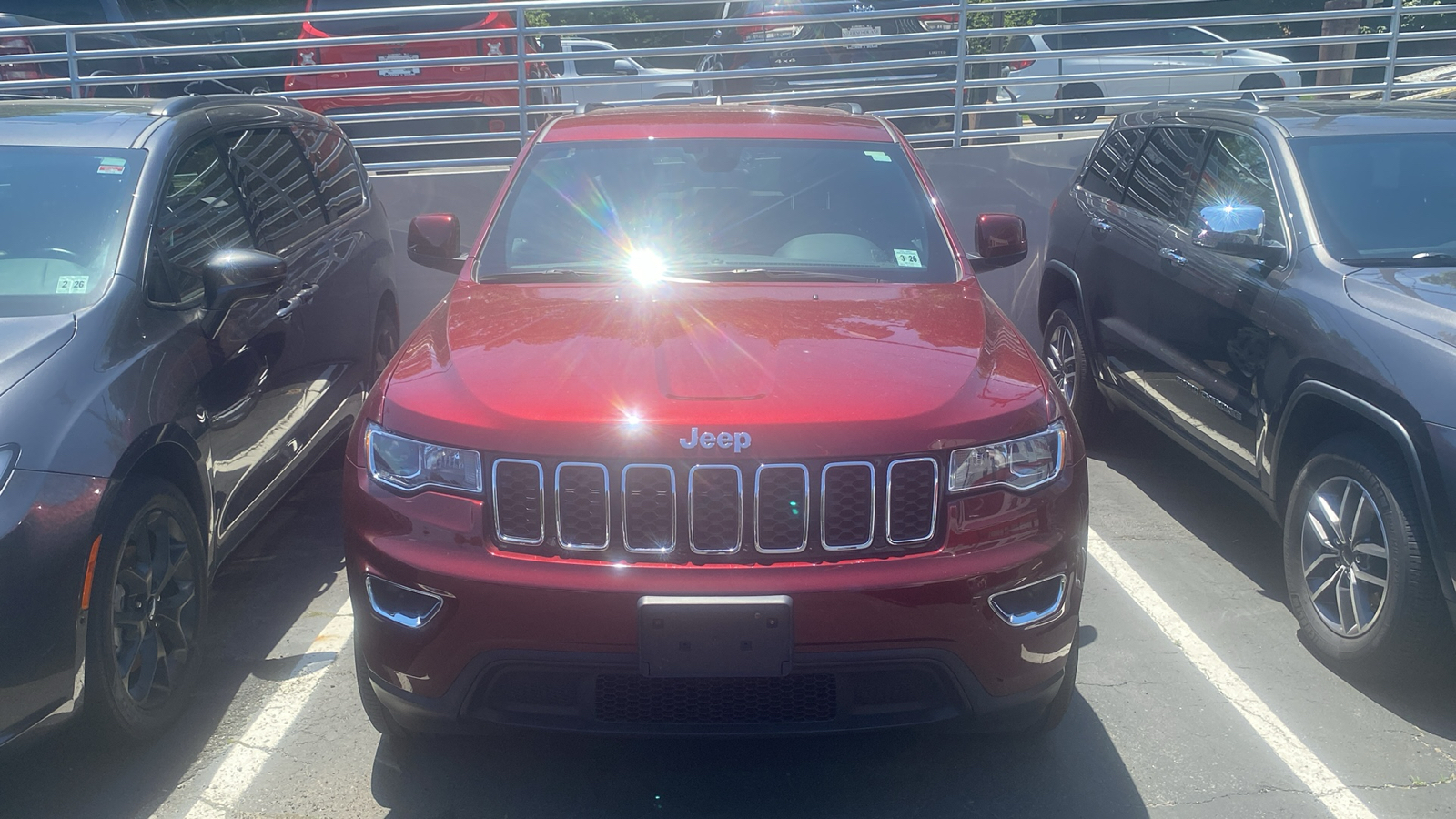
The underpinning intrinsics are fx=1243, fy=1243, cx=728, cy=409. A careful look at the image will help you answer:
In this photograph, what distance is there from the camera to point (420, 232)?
4570 millimetres

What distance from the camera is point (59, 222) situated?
3.90m

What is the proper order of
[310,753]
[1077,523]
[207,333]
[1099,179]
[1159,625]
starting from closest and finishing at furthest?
[1077,523] < [310,753] < [207,333] < [1159,625] < [1099,179]

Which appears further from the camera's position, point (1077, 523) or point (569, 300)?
point (569, 300)

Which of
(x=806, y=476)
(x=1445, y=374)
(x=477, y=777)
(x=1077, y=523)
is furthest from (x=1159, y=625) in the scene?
(x=477, y=777)

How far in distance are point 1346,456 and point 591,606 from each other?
2598mm

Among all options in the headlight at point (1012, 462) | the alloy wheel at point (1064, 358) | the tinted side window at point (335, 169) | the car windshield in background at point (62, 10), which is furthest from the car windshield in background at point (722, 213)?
the car windshield in background at point (62, 10)

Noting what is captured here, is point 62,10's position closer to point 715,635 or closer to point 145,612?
point 145,612

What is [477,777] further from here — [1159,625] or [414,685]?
[1159,625]

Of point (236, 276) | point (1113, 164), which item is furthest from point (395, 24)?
point (236, 276)

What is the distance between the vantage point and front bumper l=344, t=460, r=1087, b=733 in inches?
109

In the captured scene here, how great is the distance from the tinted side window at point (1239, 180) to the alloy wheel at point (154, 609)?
401 cm

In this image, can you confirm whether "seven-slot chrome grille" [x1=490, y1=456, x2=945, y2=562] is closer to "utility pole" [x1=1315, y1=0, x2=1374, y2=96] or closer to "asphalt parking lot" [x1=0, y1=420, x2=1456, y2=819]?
"asphalt parking lot" [x1=0, y1=420, x2=1456, y2=819]

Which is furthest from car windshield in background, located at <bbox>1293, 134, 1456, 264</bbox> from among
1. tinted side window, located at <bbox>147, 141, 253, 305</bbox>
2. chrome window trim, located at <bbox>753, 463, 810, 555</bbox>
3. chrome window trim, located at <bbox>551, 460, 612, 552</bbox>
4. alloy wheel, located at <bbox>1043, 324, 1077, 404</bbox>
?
tinted side window, located at <bbox>147, 141, 253, 305</bbox>

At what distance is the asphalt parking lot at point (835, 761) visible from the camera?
127 inches
